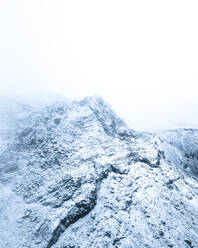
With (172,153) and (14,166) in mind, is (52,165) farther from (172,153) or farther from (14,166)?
(172,153)

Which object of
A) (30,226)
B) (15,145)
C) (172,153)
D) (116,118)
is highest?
(116,118)

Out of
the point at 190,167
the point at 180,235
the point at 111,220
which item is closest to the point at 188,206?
the point at 180,235

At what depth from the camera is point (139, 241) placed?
7.04m

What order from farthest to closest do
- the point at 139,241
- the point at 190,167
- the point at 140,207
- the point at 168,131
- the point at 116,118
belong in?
the point at 168,131 → the point at 116,118 → the point at 190,167 → the point at 140,207 → the point at 139,241

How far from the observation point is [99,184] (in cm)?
973

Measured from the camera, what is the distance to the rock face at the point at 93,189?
7621 millimetres

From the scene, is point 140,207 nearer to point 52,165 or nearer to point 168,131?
point 52,165

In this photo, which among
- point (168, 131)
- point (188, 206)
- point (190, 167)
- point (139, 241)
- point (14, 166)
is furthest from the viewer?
point (168, 131)

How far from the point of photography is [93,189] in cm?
919

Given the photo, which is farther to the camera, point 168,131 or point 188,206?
point 168,131

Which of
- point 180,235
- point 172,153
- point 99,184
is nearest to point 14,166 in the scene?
point 99,184

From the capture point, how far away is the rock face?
300 inches

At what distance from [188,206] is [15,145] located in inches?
582

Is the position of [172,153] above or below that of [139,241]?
above
